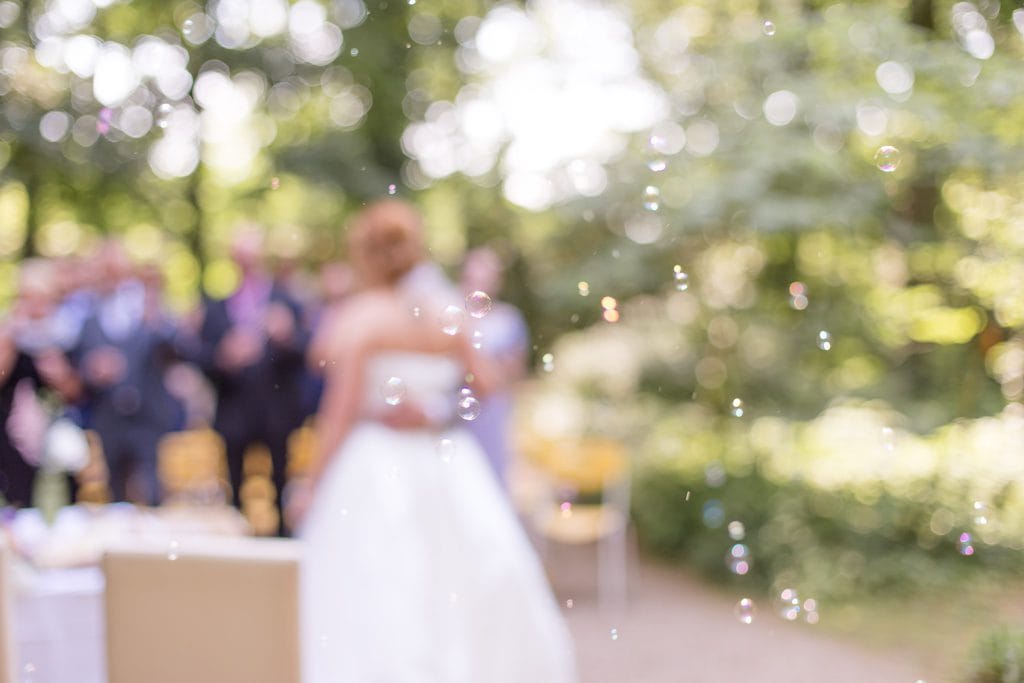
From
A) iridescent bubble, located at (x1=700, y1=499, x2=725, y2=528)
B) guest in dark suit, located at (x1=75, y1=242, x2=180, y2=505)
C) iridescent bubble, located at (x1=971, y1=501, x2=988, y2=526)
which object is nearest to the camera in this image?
iridescent bubble, located at (x1=971, y1=501, x2=988, y2=526)

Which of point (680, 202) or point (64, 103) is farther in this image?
point (64, 103)

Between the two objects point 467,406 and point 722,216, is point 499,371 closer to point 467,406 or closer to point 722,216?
point 722,216

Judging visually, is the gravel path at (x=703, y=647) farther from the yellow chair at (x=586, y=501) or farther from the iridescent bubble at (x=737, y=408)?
the iridescent bubble at (x=737, y=408)

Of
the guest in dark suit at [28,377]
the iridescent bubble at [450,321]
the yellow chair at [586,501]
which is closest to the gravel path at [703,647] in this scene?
the yellow chair at [586,501]

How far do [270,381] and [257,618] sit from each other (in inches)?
141

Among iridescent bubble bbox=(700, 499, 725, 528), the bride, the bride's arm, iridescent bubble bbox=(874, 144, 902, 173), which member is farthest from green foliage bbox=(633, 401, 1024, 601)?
the bride's arm

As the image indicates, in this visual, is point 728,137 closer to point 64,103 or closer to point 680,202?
point 680,202

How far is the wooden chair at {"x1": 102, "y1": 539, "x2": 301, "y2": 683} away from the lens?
207cm

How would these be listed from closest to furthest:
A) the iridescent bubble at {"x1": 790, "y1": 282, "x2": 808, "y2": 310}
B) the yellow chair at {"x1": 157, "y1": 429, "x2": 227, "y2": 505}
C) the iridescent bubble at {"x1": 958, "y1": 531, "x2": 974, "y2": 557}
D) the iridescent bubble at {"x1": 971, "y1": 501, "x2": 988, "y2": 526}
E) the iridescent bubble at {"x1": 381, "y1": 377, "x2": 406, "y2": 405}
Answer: the iridescent bubble at {"x1": 381, "y1": 377, "x2": 406, "y2": 405} < the iridescent bubble at {"x1": 958, "y1": 531, "x2": 974, "y2": 557} < the iridescent bubble at {"x1": 971, "y1": 501, "x2": 988, "y2": 526} < the iridescent bubble at {"x1": 790, "y1": 282, "x2": 808, "y2": 310} < the yellow chair at {"x1": 157, "y1": 429, "x2": 227, "y2": 505}

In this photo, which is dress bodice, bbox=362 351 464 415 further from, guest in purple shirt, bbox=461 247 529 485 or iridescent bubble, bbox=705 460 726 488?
iridescent bubble, bbox=705 460 726 488

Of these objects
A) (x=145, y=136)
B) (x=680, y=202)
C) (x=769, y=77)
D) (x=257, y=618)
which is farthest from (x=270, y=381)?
(x=145, y=136)

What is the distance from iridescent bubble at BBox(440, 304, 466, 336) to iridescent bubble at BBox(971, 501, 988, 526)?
3438 mm

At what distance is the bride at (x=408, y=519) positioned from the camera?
295 centimetres

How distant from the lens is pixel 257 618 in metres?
2.08
